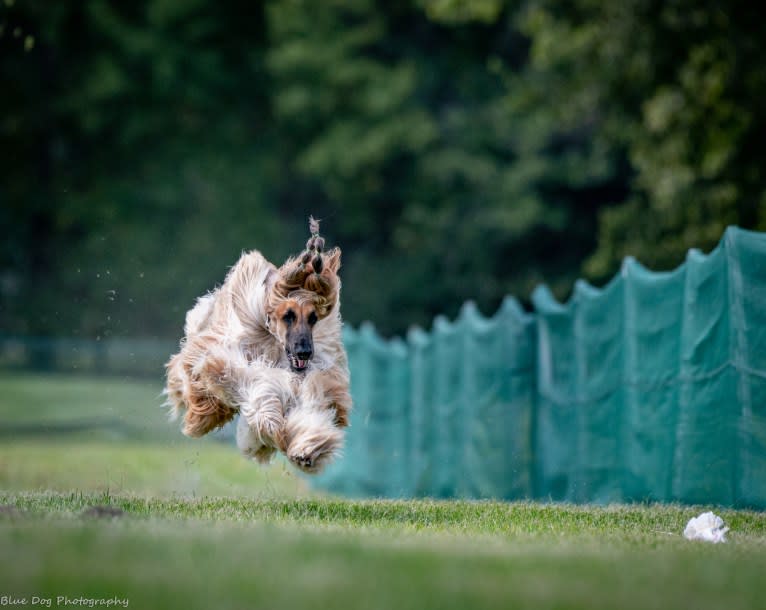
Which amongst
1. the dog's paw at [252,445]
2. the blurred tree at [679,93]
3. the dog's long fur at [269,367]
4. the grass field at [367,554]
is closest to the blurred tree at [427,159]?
the blurred tree at [679,93]

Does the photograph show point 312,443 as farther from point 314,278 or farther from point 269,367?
point 314,278

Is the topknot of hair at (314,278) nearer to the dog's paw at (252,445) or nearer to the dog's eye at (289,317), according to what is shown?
the dog's eye at (289,317)

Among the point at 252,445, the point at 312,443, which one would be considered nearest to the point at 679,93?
the point at 252,445

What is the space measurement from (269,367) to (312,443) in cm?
90

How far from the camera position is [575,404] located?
981cm

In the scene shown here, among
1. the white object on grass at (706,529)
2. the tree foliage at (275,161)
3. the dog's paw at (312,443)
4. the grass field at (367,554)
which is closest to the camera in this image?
the grass field at (367,554)

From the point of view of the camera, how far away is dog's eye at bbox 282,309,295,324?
7.60m

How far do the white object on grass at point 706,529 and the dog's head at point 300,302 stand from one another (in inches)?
91.9

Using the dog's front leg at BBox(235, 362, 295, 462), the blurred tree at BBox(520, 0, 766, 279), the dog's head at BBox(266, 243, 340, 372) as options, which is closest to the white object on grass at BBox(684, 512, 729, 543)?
the dog's front leg at BBox(235, 362, 295, 462)

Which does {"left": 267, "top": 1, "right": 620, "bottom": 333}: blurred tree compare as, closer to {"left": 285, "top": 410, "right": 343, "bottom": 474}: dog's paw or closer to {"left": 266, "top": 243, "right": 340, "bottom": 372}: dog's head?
{"left": 266, "top": 243, "right": 340, "bottom": 372}: dog's head

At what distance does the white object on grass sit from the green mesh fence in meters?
1.13

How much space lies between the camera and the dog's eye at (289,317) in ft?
24.9

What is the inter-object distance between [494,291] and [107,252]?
32.4 feet

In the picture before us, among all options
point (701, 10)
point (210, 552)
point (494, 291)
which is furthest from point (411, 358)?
point (494, 291)
